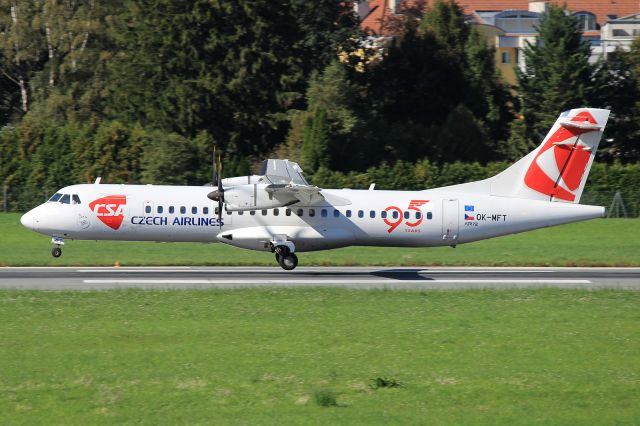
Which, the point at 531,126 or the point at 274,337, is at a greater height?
the point at 531,126

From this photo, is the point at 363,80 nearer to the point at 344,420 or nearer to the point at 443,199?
the point at 443,199

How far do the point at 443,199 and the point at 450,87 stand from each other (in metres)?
40.9

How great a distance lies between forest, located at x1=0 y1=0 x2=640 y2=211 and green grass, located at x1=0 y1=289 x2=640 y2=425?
31174mm

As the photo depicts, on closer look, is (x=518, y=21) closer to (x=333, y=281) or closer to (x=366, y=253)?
(x=366, y=253)

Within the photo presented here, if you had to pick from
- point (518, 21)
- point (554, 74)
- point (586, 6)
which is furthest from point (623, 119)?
point (586, 6)

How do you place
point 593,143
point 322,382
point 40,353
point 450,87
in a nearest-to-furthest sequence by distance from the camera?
point 322,382, point 40,353, point 593,143, point 450,87

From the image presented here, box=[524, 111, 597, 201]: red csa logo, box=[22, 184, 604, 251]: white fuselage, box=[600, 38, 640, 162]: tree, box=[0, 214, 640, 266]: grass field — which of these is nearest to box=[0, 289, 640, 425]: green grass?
box=[22, 184, 604, 251]: white fuselage

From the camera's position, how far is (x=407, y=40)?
237ft

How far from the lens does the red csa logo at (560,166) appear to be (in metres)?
31.6

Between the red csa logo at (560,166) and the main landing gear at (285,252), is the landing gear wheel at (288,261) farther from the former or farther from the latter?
the red csa logo at (560,166)

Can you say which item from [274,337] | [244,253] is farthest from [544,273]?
[274,337]

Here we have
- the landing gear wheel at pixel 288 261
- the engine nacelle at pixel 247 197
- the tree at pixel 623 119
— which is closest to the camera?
the engine nacelle at pixel 247 197

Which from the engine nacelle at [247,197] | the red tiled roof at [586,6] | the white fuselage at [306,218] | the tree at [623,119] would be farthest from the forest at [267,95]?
the red tiled roof at [586,6]

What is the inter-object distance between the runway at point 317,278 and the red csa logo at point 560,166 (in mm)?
2880
